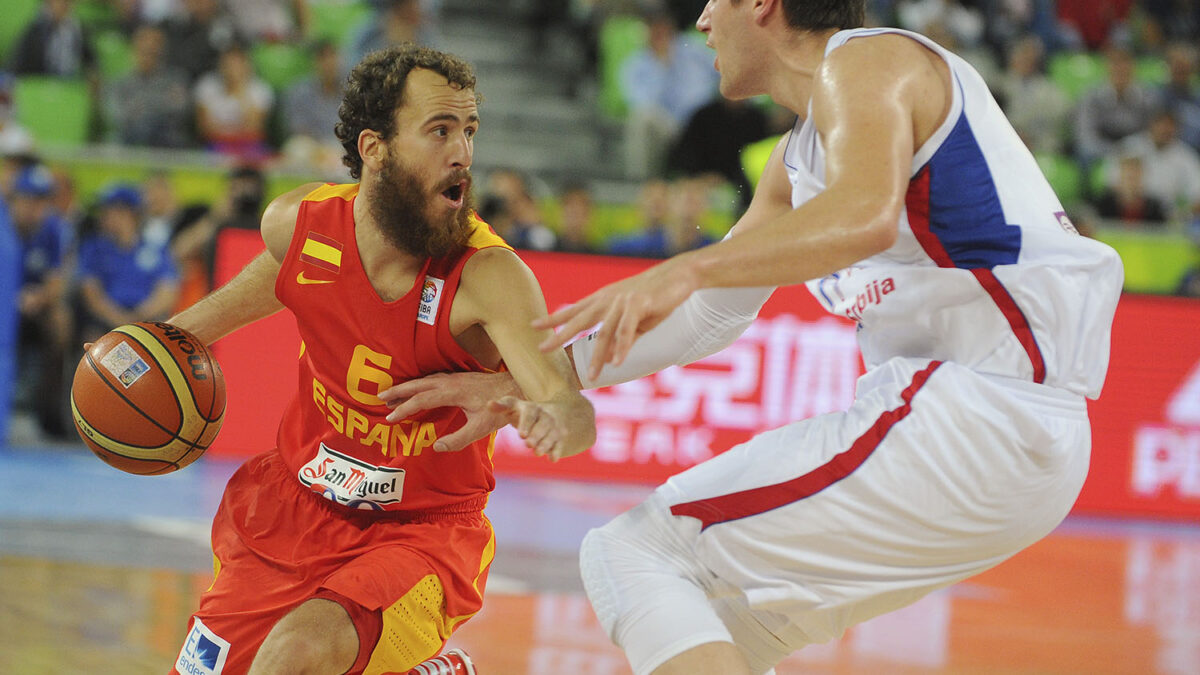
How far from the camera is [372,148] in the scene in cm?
366

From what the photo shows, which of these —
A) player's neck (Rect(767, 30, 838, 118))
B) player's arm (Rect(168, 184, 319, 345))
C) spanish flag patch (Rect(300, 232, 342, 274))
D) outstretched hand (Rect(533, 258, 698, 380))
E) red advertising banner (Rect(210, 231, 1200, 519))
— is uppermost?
player's neck (Rect(767, 30, 838, 118))

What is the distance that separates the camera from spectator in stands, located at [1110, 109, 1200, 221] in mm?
11992

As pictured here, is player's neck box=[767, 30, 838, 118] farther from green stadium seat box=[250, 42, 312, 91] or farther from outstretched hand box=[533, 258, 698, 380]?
green stadium seat box=[250, 42, 312, 91]

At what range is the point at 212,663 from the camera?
346 centimetres

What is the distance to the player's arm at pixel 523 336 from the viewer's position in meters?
3.10

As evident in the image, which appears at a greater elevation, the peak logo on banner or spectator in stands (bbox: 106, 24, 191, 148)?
spectator in stands (bbox: 106, 24, 191, 148)

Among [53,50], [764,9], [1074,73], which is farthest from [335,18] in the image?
[764,9]

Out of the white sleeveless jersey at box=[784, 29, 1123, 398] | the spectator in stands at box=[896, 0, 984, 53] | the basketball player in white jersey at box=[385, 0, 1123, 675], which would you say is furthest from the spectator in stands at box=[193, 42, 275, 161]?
the white sleeveless jersey at box=[784, 29, 1123, 398]

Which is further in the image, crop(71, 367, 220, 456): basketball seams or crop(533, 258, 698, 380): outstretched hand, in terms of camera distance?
crop(71, 367, 220, 456): basketball seams

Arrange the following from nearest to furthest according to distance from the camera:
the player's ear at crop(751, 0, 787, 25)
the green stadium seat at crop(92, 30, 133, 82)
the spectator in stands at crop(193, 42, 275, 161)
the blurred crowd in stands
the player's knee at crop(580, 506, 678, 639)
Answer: the player's knee at crop(580, 506, 678, 639) < the player's ear at crop(751, 0, 787, 25) < the blurred crowd in stands < the spectator in stands at crop(193, 42, 275, 161) < the green stadium seat at crop(92, 30, 133, 82)

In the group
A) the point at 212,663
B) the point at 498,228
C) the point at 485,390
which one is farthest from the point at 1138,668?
the point at 498,228

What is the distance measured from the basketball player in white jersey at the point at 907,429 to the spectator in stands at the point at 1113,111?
34.3ft

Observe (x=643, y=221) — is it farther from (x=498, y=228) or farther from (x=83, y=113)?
(x=83, y=113)

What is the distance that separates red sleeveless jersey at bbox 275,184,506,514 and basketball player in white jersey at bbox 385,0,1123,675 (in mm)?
787
